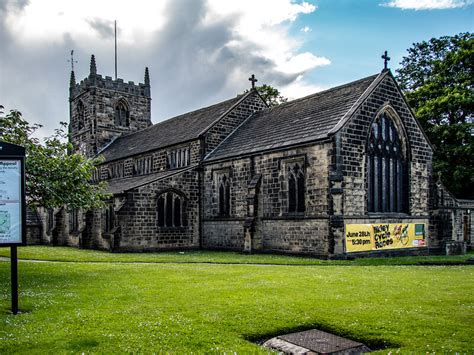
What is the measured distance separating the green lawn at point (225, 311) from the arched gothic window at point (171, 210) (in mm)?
14490

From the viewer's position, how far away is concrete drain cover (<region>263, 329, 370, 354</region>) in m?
7.35

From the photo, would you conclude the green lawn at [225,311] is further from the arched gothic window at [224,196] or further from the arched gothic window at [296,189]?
the arched gothic window at [224,196]

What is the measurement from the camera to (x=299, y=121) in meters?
27.2

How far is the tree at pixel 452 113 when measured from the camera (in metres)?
35.8

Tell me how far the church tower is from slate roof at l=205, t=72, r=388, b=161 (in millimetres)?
21056

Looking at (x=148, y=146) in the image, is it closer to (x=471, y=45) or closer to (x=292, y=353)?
(x=471, y=45)

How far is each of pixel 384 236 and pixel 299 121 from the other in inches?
313

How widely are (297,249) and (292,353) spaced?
17.1 meters

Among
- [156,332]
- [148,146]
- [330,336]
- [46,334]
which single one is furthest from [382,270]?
[148,146]

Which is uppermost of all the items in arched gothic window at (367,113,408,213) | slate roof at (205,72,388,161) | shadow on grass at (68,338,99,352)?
slate roof at (205,72,388,161)

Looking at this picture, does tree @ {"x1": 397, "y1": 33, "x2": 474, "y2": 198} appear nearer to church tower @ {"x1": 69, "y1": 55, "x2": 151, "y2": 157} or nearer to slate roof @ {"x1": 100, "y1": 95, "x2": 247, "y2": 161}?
slate roof @ {"x1": 100, "y1": 95, "x2": 247, "y2": 161}

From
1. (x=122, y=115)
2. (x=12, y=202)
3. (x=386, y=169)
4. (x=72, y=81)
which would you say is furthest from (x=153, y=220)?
(x=72, y=81)

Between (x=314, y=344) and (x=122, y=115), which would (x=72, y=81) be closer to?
(x=122, y=115)

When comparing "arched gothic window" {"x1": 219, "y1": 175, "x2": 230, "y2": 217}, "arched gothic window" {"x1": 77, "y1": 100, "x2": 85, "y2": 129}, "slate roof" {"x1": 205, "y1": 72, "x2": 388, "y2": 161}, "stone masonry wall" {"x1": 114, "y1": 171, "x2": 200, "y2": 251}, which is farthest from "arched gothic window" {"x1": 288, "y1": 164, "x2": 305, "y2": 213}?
"arched gothic window" {"x1": 77, "y1": 100, "x2": 85, "y2": 129}
